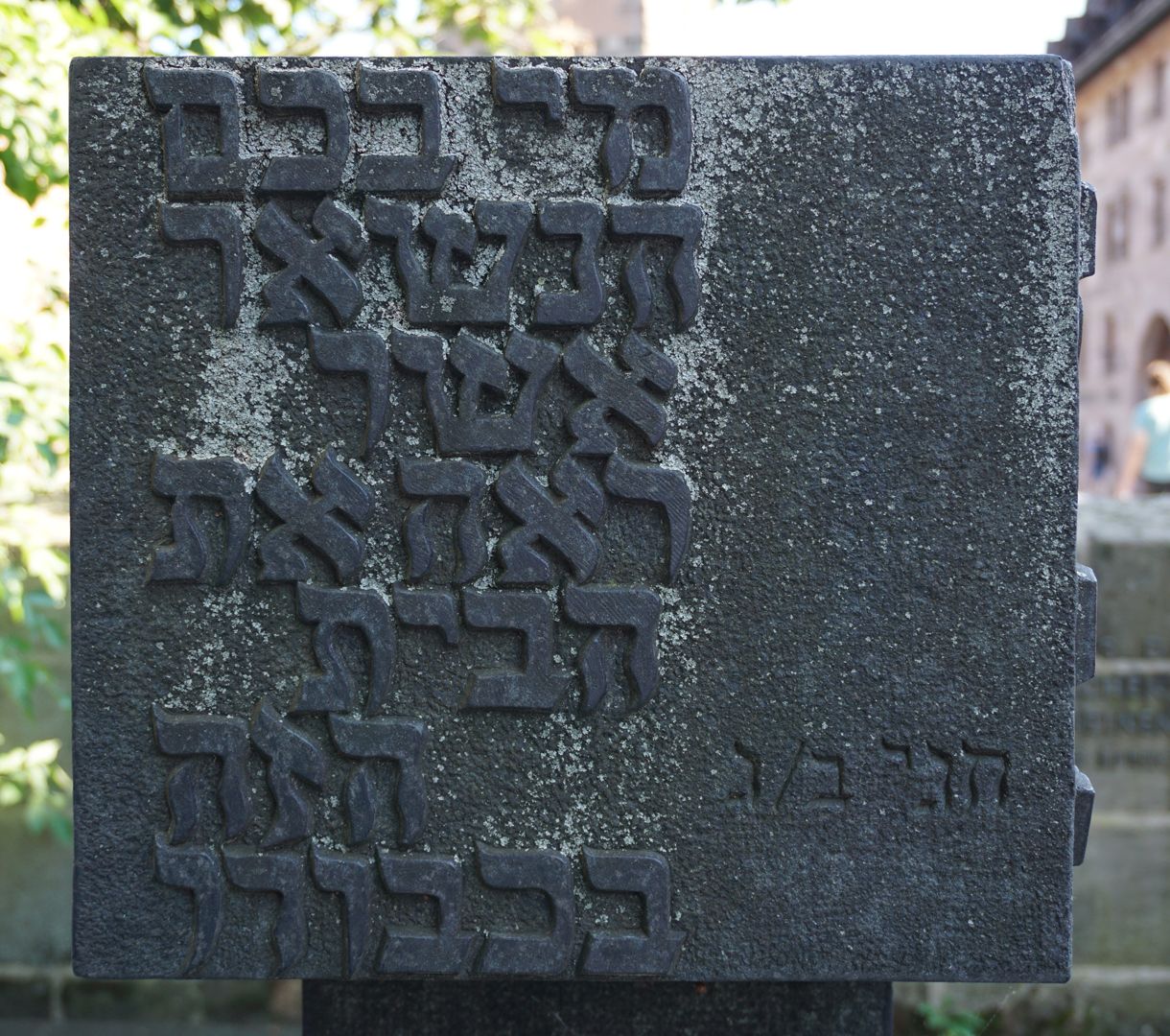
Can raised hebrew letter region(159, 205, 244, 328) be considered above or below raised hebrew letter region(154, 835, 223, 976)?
above

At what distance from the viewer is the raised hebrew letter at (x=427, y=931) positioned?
1.22 meters

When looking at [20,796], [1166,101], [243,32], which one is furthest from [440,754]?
[1166,101]

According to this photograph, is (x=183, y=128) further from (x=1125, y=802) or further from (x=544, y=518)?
(x=1125, y=802)

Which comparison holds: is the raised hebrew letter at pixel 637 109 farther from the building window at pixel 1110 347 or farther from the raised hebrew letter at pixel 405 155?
the building window at pixel 1110 347

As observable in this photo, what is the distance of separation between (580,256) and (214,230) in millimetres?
379

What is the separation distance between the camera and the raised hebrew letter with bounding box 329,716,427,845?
47.9 inches

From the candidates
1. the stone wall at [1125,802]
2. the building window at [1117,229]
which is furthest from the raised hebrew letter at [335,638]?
the building window at [1117,229]

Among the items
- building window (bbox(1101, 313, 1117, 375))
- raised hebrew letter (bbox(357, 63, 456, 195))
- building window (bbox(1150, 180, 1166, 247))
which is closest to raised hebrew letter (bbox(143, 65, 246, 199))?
raised hebrew letter (bbox(357, 63, 456, 195))

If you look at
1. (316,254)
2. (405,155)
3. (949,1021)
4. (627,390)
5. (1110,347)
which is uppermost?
(1110,347)

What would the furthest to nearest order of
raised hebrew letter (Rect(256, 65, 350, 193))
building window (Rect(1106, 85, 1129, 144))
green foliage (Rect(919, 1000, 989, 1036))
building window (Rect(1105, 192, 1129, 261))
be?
building window (Rect(1105, 192, 1129, 261))
building window (Rect(1106, 85, 1129, 144))
green foliage (Rect(919, 1000, 989, 1036))
raised hebrew letter (Rect(256, 65, 350, 193))

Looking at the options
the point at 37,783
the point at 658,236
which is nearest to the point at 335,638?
the point at 658,236

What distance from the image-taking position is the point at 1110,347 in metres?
20.3

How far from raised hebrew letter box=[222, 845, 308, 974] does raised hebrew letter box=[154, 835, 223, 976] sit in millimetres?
19

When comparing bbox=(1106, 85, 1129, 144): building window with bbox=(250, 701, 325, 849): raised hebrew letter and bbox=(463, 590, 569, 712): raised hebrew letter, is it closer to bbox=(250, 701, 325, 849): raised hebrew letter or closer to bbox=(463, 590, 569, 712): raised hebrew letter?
bbox=(463, 590, 569, 712): raised hebrew letter
